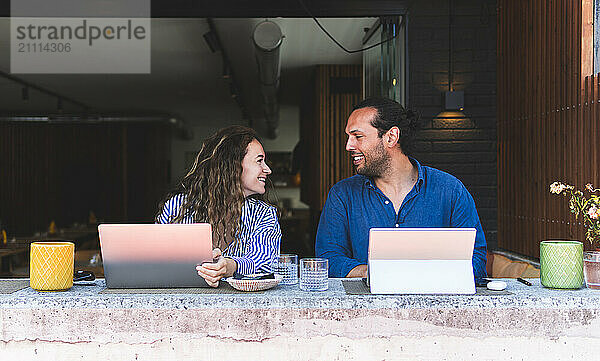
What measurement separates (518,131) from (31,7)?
4100mm

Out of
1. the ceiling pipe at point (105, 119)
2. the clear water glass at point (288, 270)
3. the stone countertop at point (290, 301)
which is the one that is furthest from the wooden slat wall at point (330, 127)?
the stone countertop at point (290, 301)

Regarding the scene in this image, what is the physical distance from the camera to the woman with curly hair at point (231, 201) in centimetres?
287

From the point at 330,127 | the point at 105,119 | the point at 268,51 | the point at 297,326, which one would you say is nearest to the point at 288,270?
the point at 297,326

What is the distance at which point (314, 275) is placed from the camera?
2215mm

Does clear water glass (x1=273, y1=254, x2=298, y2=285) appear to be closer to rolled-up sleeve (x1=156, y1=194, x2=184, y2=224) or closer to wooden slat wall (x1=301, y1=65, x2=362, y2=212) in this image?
rolled-up sleeve (x1=156, y1=194, x2=184, y2=224)

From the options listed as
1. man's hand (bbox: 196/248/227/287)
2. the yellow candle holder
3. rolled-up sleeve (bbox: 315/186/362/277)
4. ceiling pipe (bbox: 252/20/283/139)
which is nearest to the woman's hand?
man's hand (bbox: 196/248/227/287)

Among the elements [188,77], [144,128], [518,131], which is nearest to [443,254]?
[518,131]

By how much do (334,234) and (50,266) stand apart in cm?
129

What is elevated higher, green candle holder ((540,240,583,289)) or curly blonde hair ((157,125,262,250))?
curly blonde hair ((157,125,262,250))

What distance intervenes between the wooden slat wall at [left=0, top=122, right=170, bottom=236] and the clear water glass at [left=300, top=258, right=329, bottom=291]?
1210cm

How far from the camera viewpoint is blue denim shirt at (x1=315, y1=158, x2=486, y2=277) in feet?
10.0

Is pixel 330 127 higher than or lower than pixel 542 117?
higher

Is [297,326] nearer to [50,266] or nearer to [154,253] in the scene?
[154,253]

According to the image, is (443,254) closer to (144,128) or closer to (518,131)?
(518,131)
